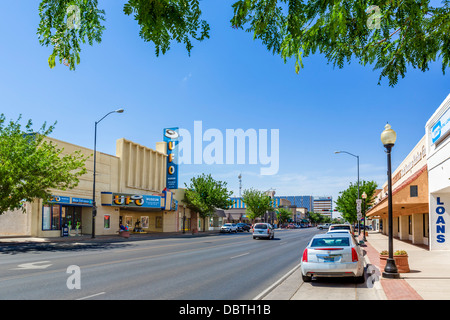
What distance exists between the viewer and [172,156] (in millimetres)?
53219

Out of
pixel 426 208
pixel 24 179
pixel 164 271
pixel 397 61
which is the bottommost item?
pixel 164 271

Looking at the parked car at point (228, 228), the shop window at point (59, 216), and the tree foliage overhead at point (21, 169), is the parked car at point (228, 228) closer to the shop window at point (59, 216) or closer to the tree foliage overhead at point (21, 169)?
the shop window at point (59, 216)

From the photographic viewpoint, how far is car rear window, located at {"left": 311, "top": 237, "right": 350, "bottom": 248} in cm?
1185

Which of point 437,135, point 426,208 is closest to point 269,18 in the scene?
point 437,135

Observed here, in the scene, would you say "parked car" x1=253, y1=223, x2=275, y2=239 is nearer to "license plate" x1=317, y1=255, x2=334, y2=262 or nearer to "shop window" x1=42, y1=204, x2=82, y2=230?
"shop window" x1=42, y1=204, x2=82, y2=230

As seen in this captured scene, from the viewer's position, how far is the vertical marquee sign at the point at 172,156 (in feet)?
175

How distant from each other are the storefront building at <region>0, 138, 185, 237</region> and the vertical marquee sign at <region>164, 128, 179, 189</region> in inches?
24.0

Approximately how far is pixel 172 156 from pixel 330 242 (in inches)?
1676

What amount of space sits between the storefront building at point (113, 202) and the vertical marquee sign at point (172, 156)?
0.61m

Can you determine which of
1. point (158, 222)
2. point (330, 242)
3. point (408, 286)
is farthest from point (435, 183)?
point (158, 222)

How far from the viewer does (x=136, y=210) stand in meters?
49.5

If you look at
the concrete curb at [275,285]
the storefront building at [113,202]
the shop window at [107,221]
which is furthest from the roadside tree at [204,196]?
the concrete curb at [275,285]
